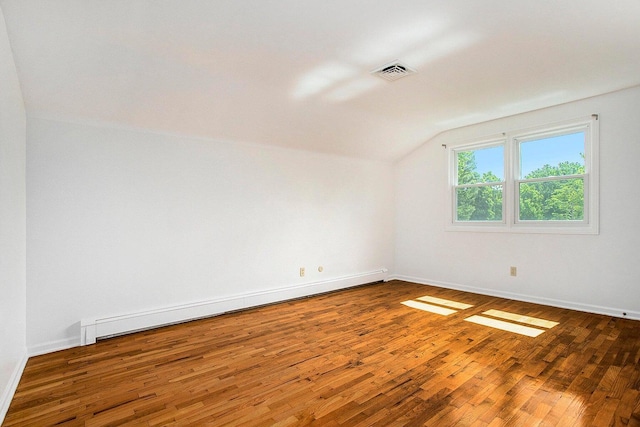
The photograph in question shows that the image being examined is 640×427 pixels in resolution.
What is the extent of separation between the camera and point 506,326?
3.30m

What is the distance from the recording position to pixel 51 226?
2.81 metres

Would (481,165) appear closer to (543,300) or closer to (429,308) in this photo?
(543,300)

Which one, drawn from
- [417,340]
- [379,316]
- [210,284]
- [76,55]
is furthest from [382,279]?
[76,55]

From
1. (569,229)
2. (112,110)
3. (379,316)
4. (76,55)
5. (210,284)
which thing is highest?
(76,55)

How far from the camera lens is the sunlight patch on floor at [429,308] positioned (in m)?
3.78

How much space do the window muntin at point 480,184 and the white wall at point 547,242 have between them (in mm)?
222

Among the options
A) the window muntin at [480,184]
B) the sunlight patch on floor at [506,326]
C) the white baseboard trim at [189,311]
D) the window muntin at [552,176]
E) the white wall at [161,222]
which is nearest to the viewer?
the white wall at [161,222]

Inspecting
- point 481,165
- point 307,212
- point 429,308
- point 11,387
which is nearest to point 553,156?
point 481,165

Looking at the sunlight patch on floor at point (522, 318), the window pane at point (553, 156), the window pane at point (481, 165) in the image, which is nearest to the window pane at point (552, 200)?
the window pane at point (553, 156)

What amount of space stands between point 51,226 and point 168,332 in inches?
54.7

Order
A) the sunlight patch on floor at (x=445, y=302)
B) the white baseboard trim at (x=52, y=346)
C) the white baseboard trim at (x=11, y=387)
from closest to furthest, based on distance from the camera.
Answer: the white baseboard trim at (x=11, y=387)
the white baseboard trim at (x=52, y=346)
the sunlight patch on floor at (x=445, y=302)

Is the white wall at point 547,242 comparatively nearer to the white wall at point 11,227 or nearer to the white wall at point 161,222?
the white wall at point 161,222

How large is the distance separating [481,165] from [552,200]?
3.42 feet

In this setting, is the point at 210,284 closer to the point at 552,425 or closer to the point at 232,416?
the point at 232,416
